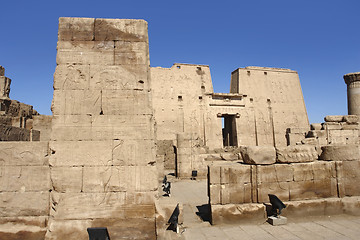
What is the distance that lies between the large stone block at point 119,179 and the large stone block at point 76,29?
7.19 feet

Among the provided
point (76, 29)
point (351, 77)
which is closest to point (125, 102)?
point (76, 29)

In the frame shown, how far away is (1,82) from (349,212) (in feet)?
40.0

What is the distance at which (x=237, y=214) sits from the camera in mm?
4902

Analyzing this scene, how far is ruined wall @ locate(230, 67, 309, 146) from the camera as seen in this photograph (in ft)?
80.3

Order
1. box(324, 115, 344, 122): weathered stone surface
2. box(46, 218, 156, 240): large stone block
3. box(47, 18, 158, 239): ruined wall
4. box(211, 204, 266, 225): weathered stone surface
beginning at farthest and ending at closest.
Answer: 1. box(324, 115, 344, 122): weathered stone surface
2. box(211, 204, 266, 225): weathered stone surface
3. box(47, 18, 158, 239): ruined wall
4. box(46, 218, 156, 240): large stone block

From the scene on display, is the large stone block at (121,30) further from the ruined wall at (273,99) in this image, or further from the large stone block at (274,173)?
the ruined wall at (273,99)

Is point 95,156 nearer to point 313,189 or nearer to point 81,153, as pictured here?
point 81,153

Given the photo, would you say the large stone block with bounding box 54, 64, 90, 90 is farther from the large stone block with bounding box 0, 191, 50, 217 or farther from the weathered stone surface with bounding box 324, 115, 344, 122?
the weathered stone surface with bounding box 324, 115, 344, 122

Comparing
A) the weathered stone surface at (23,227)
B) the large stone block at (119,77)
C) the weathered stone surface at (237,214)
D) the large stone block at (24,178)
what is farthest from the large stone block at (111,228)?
the large stone block at (119,77)

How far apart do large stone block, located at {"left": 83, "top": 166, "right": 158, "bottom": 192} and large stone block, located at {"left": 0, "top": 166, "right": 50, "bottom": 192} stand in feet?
2.40

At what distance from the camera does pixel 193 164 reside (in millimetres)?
12562

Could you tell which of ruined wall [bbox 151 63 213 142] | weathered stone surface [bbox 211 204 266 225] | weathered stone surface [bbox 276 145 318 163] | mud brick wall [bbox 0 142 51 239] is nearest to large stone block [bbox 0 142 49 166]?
mud brick wall [bbox 0 142 51 239]

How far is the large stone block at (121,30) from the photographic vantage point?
4.08m

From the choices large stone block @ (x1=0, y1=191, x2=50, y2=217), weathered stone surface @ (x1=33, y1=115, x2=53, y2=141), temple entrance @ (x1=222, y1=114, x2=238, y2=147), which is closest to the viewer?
large stone block @ (x1=0, y1=191, x2=50, y2=217)
